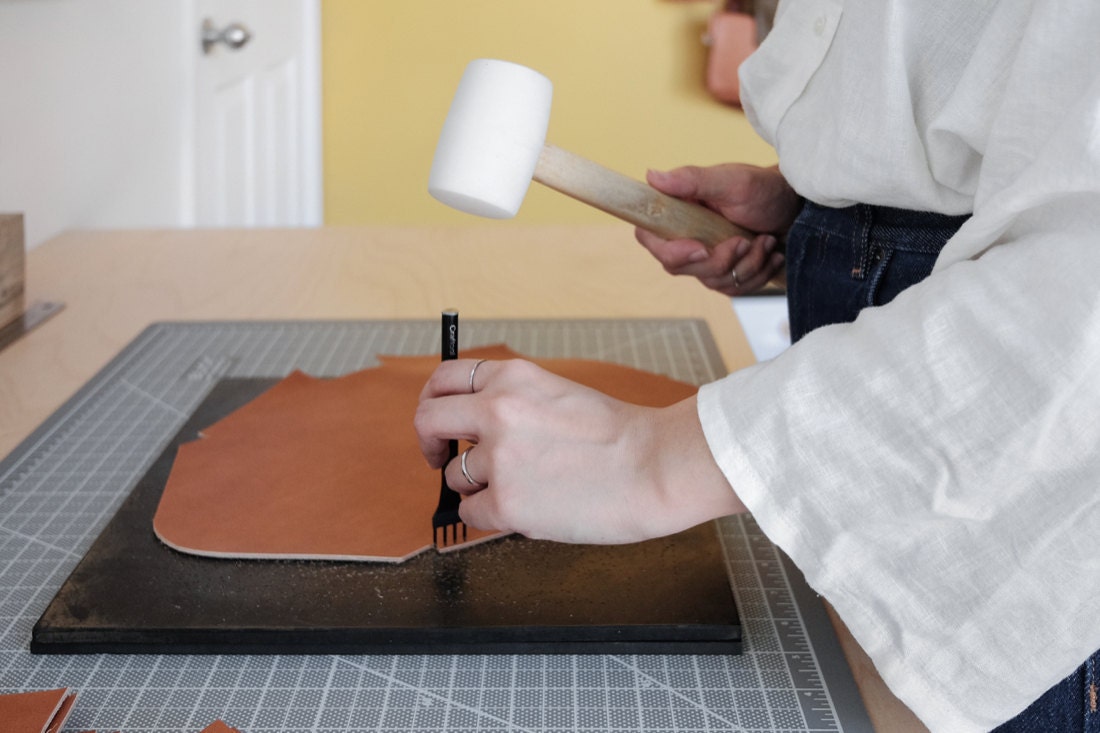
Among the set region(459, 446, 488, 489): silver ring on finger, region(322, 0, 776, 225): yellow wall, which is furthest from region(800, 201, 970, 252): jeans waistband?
region(322, 0, 776, 225): yellow wall

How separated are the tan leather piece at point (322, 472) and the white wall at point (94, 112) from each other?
2.65ft

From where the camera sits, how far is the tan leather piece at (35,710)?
2.02 ft

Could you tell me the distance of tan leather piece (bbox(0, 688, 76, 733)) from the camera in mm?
617

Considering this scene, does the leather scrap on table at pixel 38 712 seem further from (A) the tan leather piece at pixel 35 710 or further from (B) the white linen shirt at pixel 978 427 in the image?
(B) the white linen shirt at pixel 978 427

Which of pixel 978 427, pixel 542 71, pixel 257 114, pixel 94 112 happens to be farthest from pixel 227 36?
pixel 978 427

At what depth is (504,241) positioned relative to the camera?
5.72 ft

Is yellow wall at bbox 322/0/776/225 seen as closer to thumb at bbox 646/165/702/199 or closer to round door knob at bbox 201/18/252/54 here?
round door knob at bbox 201/18/252/54

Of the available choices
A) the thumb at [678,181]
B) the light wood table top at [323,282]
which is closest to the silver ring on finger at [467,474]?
the thumb at [678,181]

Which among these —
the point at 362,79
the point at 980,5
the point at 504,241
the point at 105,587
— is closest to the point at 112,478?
the point at 105,587

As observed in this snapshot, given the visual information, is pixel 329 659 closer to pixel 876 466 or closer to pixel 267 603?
pixel 267 603

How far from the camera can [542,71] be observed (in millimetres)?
3508

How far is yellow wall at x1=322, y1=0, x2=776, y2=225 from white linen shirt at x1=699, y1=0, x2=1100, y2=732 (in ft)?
9.70

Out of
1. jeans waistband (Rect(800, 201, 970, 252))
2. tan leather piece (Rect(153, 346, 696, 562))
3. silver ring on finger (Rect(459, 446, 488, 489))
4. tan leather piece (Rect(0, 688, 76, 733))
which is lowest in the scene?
tan leather piece (Rect(153, 346, 696, 562))

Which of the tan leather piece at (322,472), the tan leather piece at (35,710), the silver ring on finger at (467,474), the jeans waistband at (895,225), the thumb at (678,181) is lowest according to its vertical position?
the tan leather piece at (322,472)
